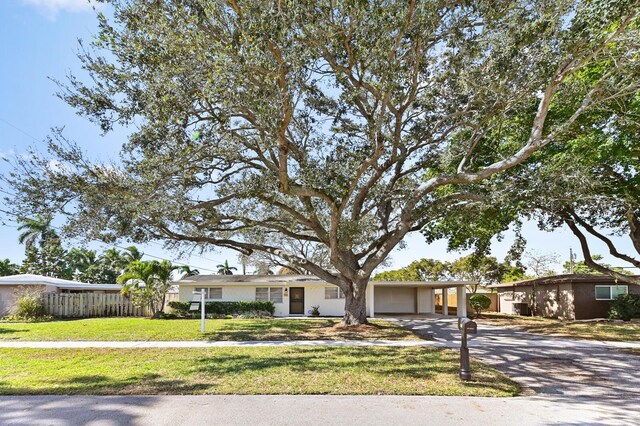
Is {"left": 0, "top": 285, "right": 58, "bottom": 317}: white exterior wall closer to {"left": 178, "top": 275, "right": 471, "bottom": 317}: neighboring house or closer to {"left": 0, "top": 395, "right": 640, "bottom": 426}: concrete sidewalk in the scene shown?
{"left": 178, "top": 275, "right": 471, "bottom": 317}: neighboring house

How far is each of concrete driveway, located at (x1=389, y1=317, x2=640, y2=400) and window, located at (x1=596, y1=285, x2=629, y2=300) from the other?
1193 centimetres

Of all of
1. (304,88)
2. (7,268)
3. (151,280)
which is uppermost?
(304,88)

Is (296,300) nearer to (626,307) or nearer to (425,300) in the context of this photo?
(425,300)

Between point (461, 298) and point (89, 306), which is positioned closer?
point (89, 306)

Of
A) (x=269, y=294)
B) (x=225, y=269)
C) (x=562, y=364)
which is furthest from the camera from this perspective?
(x=225, y=269)

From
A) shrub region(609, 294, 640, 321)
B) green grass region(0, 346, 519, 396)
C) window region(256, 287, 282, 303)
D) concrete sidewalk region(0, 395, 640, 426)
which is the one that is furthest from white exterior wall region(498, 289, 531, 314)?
concrete sidewalk region(0, 395, 640, 426)

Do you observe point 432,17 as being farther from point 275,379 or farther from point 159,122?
point 275,379

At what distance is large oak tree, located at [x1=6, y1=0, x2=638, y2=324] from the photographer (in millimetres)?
8531

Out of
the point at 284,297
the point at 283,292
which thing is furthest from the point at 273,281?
the point at 284,297

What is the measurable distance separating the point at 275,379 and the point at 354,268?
9572mm

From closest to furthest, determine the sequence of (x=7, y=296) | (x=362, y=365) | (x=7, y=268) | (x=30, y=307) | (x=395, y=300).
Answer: (x=362, y=365), (x=30, y=307), (x=7, y=296), (x=395, y=300), (x=7, y=268)

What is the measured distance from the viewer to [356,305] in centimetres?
1653

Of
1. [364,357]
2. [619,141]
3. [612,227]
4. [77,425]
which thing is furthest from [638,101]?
[77,425]

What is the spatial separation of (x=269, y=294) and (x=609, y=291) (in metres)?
19.0
